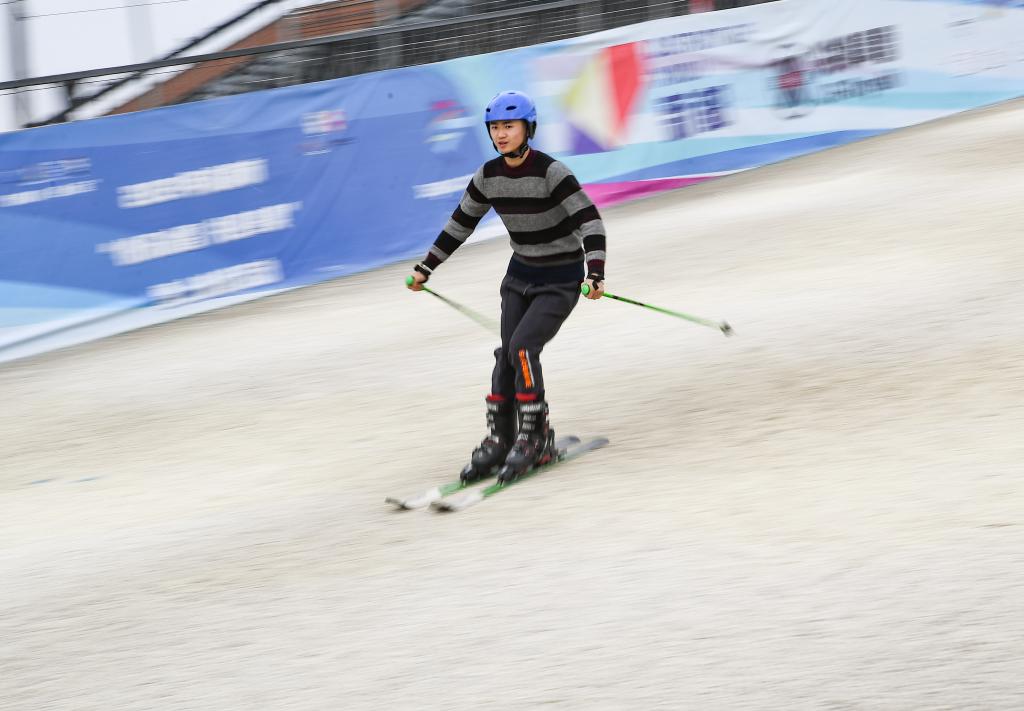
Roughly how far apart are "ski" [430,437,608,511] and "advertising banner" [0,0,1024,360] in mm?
7279

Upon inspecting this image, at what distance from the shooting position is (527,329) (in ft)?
22.2

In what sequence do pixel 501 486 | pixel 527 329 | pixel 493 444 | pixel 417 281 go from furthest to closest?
1. pixel 417 281
2. pixel 493 444
3. pixel 527 329
4. pixel 501 486

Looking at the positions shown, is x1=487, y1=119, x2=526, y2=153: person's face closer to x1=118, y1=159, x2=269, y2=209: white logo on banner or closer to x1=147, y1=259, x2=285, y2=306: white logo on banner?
x1=118, y1=159, x2=269, y2=209: white logo on banner

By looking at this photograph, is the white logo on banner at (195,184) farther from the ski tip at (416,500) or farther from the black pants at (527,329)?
the ski tip at (416,500)

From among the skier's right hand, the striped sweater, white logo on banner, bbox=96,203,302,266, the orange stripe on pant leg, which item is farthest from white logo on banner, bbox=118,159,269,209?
the orange stripe on pant leg

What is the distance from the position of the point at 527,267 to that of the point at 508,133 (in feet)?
2.62

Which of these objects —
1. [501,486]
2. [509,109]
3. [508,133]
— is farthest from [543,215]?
[501,486]

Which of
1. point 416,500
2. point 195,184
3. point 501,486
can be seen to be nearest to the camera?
point 416,500

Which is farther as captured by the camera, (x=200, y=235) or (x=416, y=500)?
(x=200, y=235)

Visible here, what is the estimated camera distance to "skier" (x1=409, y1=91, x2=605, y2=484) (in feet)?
21.7

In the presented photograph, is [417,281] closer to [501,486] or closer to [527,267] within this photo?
[527,267]

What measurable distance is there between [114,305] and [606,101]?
7.56 meters

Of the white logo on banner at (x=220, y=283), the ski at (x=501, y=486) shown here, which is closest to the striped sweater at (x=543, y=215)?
the ski at (x=501, y=486)

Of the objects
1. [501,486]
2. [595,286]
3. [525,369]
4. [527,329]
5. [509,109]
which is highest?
[509,109]
